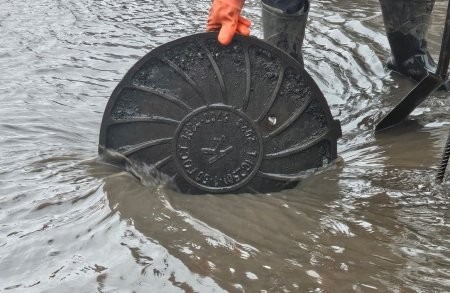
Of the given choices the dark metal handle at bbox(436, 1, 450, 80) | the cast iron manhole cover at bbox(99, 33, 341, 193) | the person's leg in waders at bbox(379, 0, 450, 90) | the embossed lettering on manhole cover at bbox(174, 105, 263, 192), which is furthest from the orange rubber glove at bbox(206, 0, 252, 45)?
the person's leg in waders at bbox(379, 0, 450, 90)

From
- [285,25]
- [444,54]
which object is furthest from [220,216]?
[444,54]

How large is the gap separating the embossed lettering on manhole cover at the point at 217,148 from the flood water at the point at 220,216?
0.11 meters

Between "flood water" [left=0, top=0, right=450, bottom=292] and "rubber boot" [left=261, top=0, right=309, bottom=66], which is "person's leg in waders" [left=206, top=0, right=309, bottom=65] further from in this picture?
"flood water" [left=0, top=0, right=450, bottom=292]

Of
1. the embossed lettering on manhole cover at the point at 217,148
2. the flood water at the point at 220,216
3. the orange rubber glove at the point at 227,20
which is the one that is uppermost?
the orange rubber glove at the point at 227,20

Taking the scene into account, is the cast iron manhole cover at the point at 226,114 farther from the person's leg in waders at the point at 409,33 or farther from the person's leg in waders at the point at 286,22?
the person's leg in waders at the point at 409,33

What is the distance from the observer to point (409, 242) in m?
2.58

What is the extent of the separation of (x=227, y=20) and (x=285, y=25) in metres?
0.82

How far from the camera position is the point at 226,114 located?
3.20 m

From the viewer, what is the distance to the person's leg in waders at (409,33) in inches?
185

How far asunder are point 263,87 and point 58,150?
1.40 meters

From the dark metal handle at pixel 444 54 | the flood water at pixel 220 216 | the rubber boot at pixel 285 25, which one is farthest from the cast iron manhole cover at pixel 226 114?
the dark metal handle at pixel 444 54

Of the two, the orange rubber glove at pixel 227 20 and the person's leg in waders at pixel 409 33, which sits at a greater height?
the orange rubber glove at pixel 227 20

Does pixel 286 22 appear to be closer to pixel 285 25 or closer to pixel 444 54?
pixel 285 25

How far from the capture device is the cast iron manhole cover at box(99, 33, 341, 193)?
3207 mm
